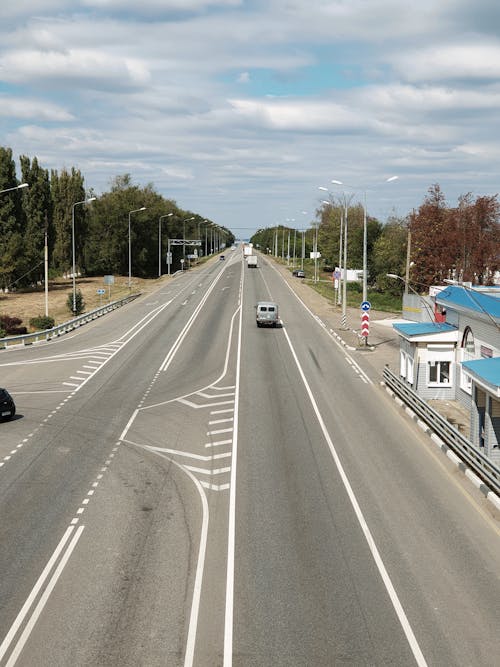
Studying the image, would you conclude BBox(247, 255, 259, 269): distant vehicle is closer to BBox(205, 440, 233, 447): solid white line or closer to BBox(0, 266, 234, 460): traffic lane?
BBox(0, 266, 234, 460): traffic lane

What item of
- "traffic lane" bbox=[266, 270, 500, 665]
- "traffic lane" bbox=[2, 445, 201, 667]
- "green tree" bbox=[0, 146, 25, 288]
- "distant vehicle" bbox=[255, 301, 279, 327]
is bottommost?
"traffic lane" bbox=[266, 270, 500, 665]

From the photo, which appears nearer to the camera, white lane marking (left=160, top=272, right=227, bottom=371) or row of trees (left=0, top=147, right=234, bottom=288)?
white lane marking (left=160, top=272, right=227, bottom=371)

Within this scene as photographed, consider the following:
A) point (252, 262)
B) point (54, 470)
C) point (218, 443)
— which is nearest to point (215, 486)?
point (218, 443)

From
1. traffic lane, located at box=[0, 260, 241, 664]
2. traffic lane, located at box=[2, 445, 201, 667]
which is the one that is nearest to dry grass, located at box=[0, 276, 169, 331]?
traffic lane, located at box=[0, 260, 241, 664]

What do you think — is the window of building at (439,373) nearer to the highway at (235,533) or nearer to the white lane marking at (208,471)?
the highway at (235,533)

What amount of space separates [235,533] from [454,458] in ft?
28.8

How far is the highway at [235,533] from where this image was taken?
36.6ft

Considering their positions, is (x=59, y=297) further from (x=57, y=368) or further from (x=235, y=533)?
(x=235, y=533)

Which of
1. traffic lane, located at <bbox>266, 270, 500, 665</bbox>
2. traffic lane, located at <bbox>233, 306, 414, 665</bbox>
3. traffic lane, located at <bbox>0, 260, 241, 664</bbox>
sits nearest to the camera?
traffic lane, located at <bbox>233, 306, 414, 665</bbox>

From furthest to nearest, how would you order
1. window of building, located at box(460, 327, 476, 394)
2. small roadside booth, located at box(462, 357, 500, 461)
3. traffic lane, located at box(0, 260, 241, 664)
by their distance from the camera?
window of building, located at box(460, 327, 476, 394) → traffic lane, located at box(0, 260, 241, 664) → small roadside booth, located at box(462, 357, 500, 461)

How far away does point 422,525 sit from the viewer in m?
16.4

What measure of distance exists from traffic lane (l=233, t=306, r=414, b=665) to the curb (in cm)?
364

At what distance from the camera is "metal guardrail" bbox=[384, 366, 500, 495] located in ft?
61.5

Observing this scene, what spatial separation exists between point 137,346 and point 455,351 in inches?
A: 809
